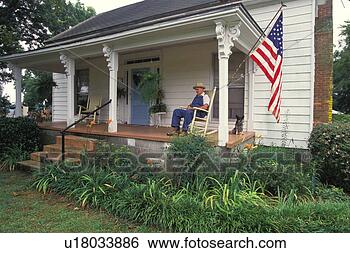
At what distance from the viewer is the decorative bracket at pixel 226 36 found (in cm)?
545

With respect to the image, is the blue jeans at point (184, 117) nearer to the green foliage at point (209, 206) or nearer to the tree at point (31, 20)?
the green foliage at point (209, 206)

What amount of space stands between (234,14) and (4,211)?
16.4 ft

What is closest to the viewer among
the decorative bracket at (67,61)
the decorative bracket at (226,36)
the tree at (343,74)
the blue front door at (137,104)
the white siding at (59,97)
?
the decorative bracket at (226,36)

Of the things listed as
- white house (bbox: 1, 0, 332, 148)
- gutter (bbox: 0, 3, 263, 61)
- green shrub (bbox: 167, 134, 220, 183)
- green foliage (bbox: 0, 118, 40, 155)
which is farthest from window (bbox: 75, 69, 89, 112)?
green shrub (bbox: 167, 134, 220, 183)

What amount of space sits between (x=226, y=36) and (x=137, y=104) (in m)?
5.00

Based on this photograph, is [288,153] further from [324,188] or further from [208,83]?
[208,83]

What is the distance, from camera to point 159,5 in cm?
1064

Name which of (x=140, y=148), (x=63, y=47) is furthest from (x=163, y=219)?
(x=63, y=47)

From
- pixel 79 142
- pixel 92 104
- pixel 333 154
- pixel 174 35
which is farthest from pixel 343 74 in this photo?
pixel 79 142

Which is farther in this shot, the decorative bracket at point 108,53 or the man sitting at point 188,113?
the decorative bracket at point 108,53

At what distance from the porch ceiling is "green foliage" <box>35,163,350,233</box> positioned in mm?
2968

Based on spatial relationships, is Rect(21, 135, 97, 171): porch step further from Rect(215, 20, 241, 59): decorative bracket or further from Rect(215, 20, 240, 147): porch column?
Rect(215, 20, 241, 59): decorative bracket

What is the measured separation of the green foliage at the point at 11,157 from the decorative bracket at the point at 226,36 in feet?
18.9

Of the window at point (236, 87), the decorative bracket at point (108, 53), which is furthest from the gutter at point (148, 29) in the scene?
the window at point (236, 87)
